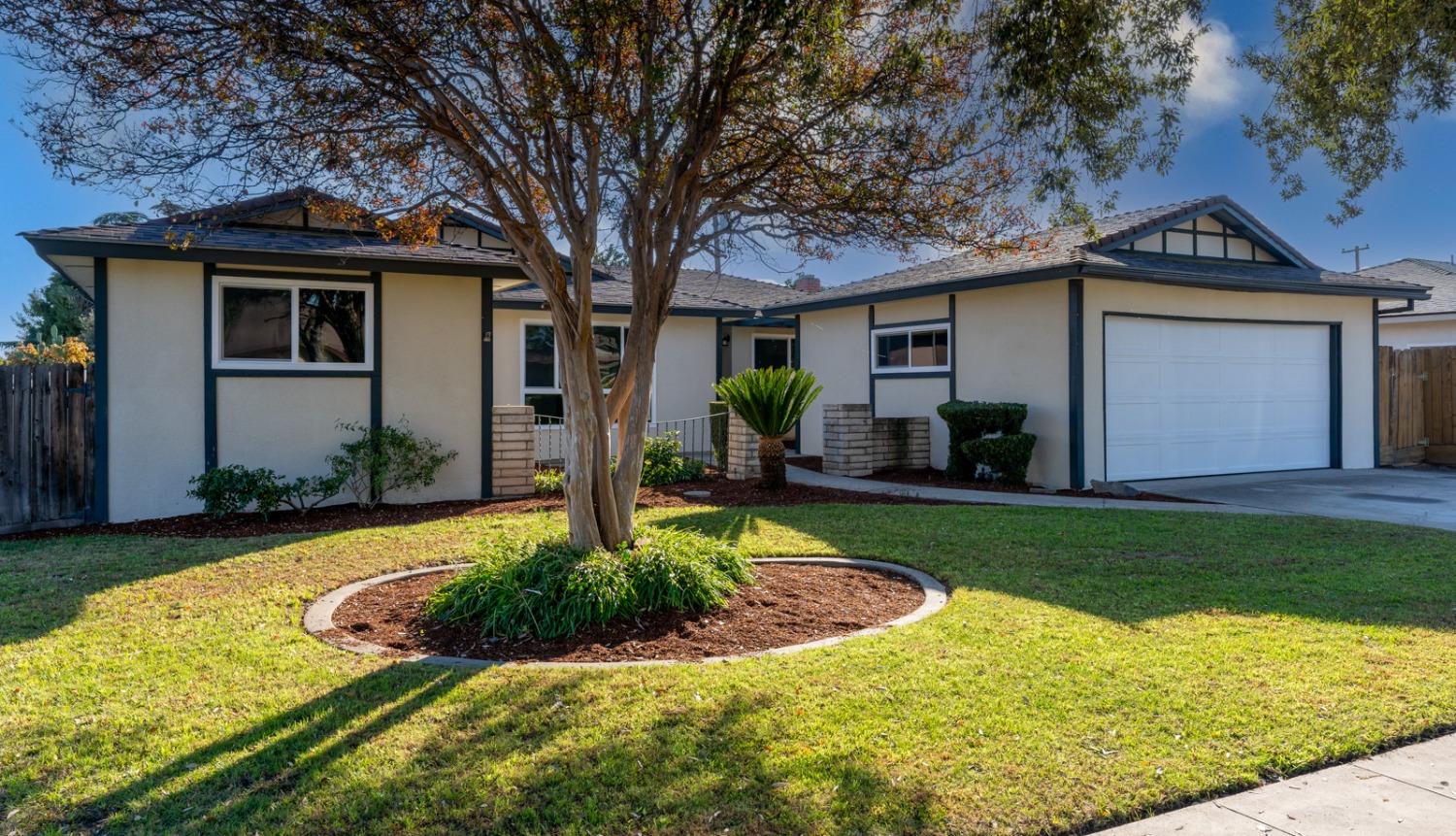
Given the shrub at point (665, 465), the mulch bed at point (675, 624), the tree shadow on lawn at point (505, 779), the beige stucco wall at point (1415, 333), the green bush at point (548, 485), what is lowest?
the tree shadow on lawn at point (505, 779)

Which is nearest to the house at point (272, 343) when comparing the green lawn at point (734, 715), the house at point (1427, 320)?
the green lawn at point (734, 715)

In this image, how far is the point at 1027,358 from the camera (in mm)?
12719

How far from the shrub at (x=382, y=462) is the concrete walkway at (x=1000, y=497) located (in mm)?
5034

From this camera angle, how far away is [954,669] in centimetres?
450

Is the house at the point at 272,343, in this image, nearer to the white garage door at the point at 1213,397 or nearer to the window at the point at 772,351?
the white garage door at the point at 1213,397

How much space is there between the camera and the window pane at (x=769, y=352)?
19.3m

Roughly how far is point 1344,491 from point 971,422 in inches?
193

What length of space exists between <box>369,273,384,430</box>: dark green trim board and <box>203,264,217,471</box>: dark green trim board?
1633 mm

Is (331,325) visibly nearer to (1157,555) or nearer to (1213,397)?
(1157,555)

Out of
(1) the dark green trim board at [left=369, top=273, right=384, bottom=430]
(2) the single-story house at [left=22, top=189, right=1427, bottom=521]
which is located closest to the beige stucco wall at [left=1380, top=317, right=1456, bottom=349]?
(2) the single-story house at [left=22, top=189, right=1427, bottom=521]

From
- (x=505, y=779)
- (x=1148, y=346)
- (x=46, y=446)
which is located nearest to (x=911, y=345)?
(x=1148, y=346)

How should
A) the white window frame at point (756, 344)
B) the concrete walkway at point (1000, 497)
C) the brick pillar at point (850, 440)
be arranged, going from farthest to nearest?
the white window frame at point (756, 344), the brick pillar at point (850, 440), the concrete walkway at point (1000, 497)

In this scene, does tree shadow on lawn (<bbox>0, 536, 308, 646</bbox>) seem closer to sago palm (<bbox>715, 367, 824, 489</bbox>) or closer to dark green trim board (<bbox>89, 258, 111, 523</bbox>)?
dark green trim board (<bbox>89, 258, 111, 523</bbox>)

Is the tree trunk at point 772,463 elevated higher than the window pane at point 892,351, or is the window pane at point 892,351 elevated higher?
the window pane at point 892,351
